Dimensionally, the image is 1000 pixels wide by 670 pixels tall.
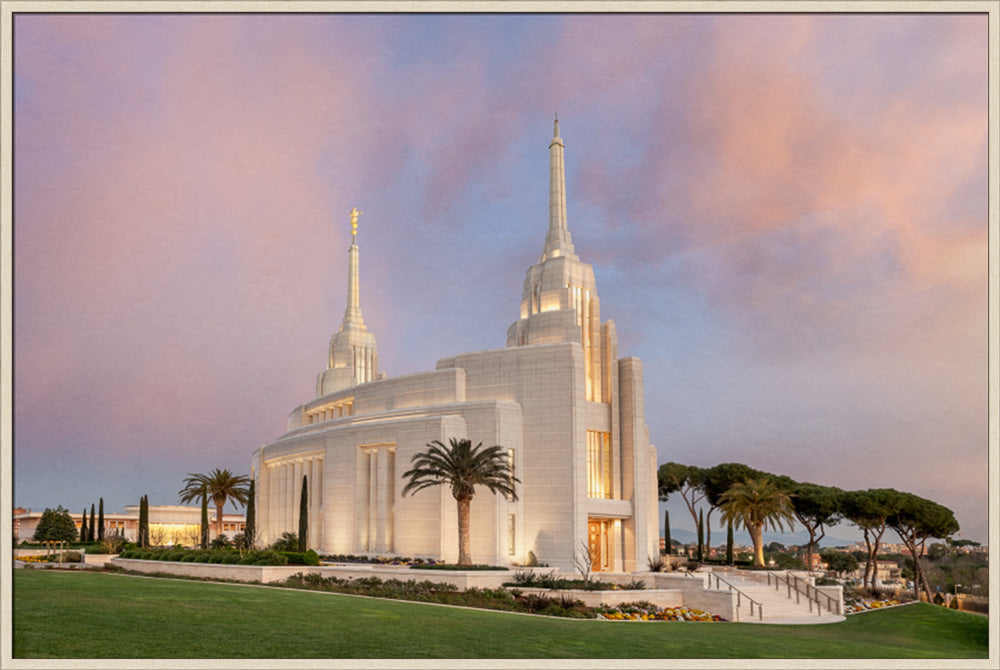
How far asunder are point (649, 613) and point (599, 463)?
18.0 metres

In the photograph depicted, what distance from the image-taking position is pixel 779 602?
1492 inches

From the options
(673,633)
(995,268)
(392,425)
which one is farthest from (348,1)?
(392,425)

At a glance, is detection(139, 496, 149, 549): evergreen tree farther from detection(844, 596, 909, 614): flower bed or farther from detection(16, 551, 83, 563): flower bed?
detection(844, 596, 909, 614): flower bed

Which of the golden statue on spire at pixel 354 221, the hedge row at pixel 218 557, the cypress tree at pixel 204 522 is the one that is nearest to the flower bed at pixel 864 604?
the hedge row at pixel 218 557

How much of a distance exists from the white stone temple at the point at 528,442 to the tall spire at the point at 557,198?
0.09 m

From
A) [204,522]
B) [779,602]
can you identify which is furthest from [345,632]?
[204,522]

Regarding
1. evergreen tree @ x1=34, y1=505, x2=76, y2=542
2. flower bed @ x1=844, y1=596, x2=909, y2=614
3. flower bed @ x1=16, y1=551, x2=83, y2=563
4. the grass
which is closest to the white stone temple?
flower bed @ x1=844, y1=596, x2=909, y2=614

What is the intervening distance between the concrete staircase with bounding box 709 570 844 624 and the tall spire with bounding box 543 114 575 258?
74.3 feet

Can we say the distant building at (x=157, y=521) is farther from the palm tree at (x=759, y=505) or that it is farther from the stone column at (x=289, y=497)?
the palm tree at (x=759, y=505)

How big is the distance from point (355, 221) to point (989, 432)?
70.9 meters

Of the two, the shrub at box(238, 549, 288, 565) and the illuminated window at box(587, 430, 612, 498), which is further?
the illuminated window at box(587, 430, 612, 498)

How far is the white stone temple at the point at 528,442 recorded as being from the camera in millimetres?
44875

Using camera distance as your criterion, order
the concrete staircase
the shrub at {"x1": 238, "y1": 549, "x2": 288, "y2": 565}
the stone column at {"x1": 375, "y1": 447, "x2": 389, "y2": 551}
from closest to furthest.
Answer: the concrete staircase < the shrub at {"x1": 238, "y1": 549, "x2": 288, "y2": 565} < the stone column at {"x1": 375, "y1": 447, "x2": 389, "y2": 551}

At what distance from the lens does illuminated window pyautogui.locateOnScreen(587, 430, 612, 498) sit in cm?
4866
